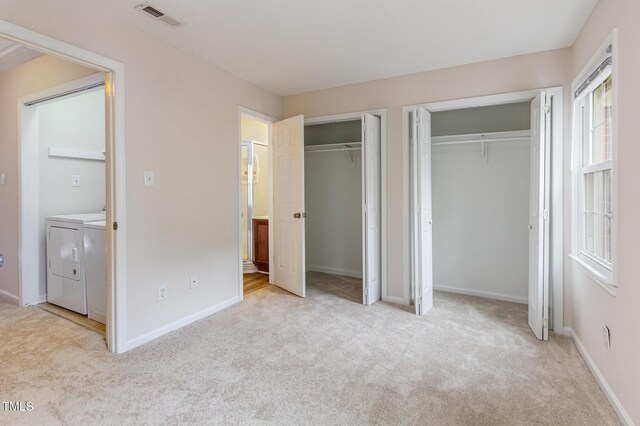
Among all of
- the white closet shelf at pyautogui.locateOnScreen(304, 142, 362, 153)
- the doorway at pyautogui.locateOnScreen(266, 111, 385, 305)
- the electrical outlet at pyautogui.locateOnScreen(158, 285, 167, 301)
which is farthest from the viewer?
the white closet shelf at pyautogui.locateOnScreen(304, 142, 362, 153)

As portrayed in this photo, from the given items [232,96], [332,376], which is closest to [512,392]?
[332,376]

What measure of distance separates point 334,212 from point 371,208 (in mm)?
1369

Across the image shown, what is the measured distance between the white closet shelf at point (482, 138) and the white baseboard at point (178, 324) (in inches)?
112

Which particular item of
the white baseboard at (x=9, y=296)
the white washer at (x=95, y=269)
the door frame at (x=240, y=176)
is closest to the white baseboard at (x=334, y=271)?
the door frame at (x=240, y=176)

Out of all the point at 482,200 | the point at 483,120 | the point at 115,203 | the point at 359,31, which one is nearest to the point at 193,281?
the point at 115,203

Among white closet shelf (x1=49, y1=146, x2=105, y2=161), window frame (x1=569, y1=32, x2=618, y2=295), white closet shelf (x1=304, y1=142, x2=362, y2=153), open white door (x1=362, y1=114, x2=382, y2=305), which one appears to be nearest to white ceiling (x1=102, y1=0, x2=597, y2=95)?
window frame (x1=569, y1=32, x2=618, y2=295)

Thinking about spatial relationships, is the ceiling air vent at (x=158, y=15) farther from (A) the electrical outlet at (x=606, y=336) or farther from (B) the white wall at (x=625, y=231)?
(A) the electrical outlet at (x=606, y=336)

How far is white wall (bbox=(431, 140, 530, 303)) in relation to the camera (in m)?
3.63

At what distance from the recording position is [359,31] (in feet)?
8.66

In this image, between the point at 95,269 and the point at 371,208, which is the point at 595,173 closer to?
the point at 371,208

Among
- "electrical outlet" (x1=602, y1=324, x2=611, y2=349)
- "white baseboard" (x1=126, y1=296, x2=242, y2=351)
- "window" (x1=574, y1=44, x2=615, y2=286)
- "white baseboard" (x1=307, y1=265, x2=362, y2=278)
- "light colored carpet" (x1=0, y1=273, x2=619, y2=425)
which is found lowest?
"light colored carpet" (x1=0, y1=273, x2=619, y2=425)

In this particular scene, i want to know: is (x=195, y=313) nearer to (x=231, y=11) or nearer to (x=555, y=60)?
(x=231, y=11)

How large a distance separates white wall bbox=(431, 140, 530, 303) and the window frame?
33.4 inches

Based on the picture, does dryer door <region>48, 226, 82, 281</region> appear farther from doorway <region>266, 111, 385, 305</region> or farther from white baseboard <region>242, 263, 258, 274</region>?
white baseboard <region>242, 263, 258, 274</region>
